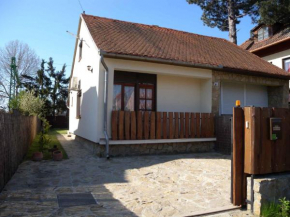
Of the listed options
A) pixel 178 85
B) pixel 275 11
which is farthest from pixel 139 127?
pixel 275 11

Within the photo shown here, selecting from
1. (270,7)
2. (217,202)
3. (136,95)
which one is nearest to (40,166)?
(136,95)

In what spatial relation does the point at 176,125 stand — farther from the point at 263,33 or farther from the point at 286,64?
the point at 263,33

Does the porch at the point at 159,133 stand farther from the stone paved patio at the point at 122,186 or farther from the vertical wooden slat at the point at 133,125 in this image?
the stone paved patio at the point at 122,186

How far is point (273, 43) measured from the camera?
49.2 ft

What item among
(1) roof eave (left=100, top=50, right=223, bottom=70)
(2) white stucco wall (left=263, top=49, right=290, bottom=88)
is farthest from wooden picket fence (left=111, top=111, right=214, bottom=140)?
(2) white stucco wall (left=263, top=49, right=290, bottom=88)

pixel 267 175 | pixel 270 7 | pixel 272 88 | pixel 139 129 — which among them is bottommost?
pixel 267 175

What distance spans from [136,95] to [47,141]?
11.7 ft

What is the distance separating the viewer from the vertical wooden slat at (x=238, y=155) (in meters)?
3.84

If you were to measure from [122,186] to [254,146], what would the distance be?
263 centimetres

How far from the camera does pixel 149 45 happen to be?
9.52 m

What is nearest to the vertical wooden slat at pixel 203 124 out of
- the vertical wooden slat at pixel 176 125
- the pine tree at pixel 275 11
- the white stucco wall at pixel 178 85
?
the white stucco wall at pixel 178 85

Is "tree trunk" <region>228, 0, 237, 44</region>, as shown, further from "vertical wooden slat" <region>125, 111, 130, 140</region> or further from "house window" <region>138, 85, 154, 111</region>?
"vertical wooden slat" <region>125, 111, 130, 140</region>

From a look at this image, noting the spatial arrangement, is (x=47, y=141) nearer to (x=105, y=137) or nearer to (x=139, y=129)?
(x=105, y=137)

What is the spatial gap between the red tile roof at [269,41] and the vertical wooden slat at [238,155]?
42.9 ft
